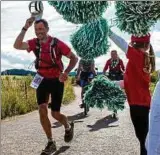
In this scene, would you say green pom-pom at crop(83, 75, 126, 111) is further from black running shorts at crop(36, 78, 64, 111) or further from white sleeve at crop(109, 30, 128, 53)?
black running shorts at crop(36, 78, 64, 111)

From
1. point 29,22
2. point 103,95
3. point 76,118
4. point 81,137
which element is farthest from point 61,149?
point 76,118

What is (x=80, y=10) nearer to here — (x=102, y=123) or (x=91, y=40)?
(x=91, y=40)

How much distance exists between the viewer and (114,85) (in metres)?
6.25

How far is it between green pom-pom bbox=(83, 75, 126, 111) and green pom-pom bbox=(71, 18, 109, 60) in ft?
2.35

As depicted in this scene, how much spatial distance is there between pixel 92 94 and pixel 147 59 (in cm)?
66

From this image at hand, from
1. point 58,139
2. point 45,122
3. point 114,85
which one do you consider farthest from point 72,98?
point 114,85

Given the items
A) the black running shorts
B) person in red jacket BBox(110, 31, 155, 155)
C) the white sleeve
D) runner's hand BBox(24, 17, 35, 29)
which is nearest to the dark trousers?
person in red jacket BBox(110, 31, 155, 155)

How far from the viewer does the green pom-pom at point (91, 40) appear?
5.35 metres

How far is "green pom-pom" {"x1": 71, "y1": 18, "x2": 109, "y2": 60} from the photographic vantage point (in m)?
5.35

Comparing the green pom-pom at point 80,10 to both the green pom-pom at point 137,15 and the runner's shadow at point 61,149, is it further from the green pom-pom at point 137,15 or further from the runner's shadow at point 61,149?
the runner's shadow at point 61,149

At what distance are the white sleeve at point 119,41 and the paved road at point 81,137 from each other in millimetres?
2285

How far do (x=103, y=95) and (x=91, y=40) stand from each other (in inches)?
33.3

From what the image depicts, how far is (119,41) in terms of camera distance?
6.02m

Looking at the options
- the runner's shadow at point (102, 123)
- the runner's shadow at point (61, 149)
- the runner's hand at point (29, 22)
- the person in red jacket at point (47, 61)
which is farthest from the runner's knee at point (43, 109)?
the runner's shadow at point (102, 123)
